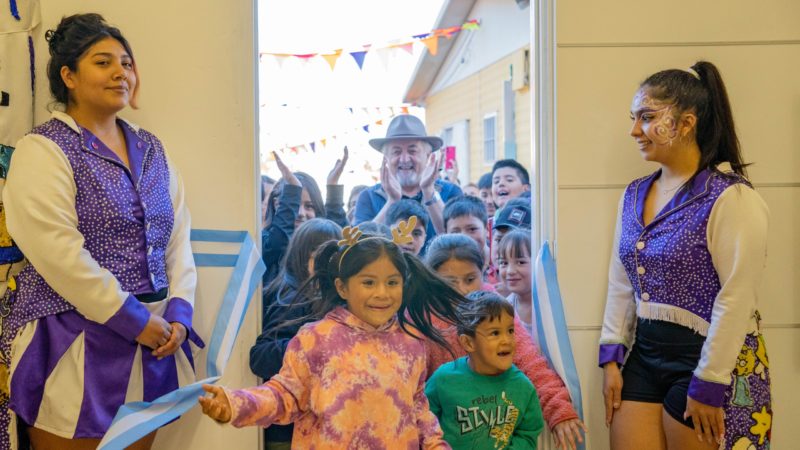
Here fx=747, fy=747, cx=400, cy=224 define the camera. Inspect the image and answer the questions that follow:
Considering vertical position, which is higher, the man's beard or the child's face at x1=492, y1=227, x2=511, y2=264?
the man's beard

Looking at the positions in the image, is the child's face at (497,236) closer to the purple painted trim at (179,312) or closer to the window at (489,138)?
the purple painted trim at (179,312)

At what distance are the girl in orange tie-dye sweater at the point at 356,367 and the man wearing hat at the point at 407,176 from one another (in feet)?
A: 2.24

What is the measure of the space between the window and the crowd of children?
426 cm

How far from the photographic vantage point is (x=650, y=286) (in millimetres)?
2045

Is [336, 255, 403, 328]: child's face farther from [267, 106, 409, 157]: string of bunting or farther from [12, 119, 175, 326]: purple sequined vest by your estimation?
[267, 106, 409, 157]: string of bunting

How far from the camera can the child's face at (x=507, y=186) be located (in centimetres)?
376

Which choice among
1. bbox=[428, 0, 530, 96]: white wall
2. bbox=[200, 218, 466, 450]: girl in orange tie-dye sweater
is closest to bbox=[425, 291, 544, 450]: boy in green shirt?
bbox=[200, 218, 466, 450]: girl in orange tie-dye sweater

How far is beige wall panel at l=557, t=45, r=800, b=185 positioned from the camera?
2.42 m

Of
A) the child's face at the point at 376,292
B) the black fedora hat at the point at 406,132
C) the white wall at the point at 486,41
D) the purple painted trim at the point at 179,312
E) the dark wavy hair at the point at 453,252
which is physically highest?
the white wall at the point at 486,41

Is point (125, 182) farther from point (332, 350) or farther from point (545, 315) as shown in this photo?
point (545, 315)

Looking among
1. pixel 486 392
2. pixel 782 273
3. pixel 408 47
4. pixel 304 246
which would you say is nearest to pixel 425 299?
pixel 486 392

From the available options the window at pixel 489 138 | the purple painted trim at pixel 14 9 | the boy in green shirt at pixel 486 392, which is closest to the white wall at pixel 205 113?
the purple painted trim at pixel 14 9

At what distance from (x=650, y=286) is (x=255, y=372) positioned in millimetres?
1200

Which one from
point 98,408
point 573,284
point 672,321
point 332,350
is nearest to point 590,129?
point 573,284
